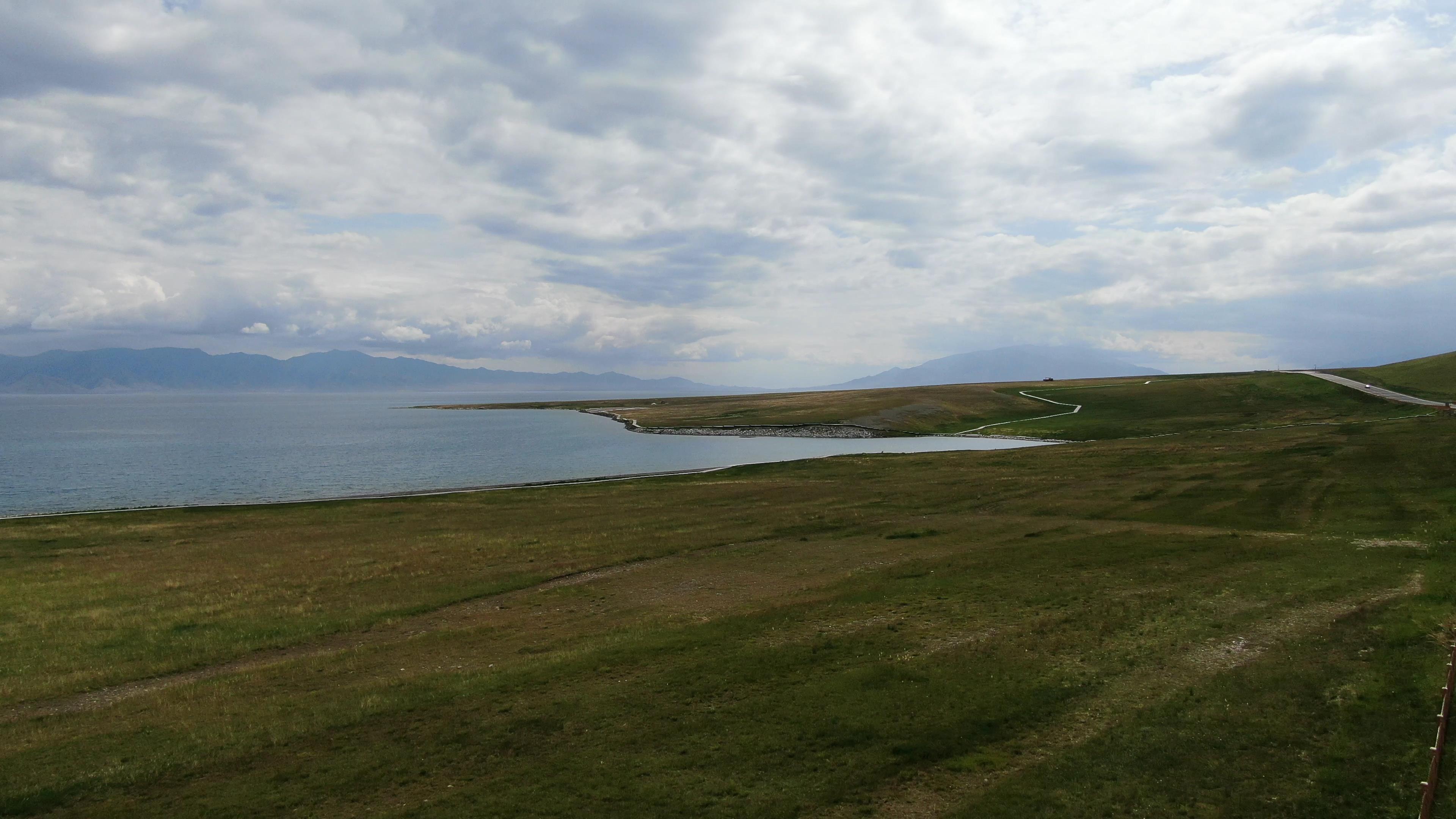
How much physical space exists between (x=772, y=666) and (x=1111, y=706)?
9329 millimetres

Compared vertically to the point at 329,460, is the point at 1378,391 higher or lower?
higher

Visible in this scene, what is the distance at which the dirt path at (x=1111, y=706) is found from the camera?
571 inches

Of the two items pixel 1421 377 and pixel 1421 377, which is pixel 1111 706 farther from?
pixel 1421 377

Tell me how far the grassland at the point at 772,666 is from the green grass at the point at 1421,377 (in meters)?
97.4

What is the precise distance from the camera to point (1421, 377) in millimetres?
138375

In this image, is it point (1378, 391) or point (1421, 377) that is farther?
point (1421, 377)

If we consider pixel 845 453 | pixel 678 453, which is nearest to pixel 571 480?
pixel 678 453

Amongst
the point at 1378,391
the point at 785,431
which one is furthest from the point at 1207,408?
the point at 785,431

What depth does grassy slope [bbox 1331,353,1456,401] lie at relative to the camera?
119381 millimetres

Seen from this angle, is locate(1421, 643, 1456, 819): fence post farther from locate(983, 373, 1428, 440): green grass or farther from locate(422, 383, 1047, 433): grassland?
locate(422, 383, 1047, 433): grassland

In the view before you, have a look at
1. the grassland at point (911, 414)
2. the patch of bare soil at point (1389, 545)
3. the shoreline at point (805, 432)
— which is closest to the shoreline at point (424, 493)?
the shoreline at point (805, 432)

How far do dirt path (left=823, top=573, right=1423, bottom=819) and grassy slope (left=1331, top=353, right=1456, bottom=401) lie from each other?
123016 mm

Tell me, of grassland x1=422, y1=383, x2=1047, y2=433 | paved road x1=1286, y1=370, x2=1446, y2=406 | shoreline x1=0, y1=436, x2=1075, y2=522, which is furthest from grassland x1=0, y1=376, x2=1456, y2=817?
grassland x1=422, y1=383, x2=1047, y2=433

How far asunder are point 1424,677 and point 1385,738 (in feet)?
Result: 13.5
